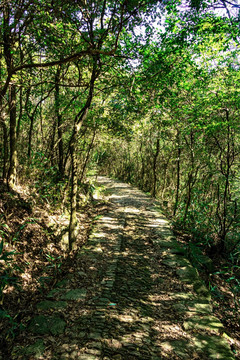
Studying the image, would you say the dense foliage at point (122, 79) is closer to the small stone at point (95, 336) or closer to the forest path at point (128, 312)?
the forest path at point (128, 312)

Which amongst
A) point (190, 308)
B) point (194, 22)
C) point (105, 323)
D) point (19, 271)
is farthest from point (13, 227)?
point (194, 22)

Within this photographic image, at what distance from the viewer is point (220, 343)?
2357mm

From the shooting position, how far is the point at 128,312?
2736 millimetres

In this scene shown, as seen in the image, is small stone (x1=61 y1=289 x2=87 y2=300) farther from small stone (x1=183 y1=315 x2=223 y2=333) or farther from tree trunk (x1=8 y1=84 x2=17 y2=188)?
tree trunk (x1=8 y1=84 x2=17 y2=188)

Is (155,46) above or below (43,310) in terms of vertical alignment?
above

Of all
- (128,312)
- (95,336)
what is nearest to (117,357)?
(95,336)

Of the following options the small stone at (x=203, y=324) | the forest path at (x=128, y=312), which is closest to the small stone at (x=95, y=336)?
the forest path at (x=128, y=312)

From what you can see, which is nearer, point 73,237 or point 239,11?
point 239,11

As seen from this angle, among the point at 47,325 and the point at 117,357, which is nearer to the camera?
the point at 117,357

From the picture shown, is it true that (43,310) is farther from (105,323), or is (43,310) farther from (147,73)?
(147,73)

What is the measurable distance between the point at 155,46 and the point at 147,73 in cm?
91

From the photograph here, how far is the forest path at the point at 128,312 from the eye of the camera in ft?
7.14

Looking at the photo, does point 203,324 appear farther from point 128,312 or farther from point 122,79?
point 122,79

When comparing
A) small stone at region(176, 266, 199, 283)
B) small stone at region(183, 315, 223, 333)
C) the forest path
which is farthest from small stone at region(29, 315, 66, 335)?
small stone at region(176, 266, 199, 283)
